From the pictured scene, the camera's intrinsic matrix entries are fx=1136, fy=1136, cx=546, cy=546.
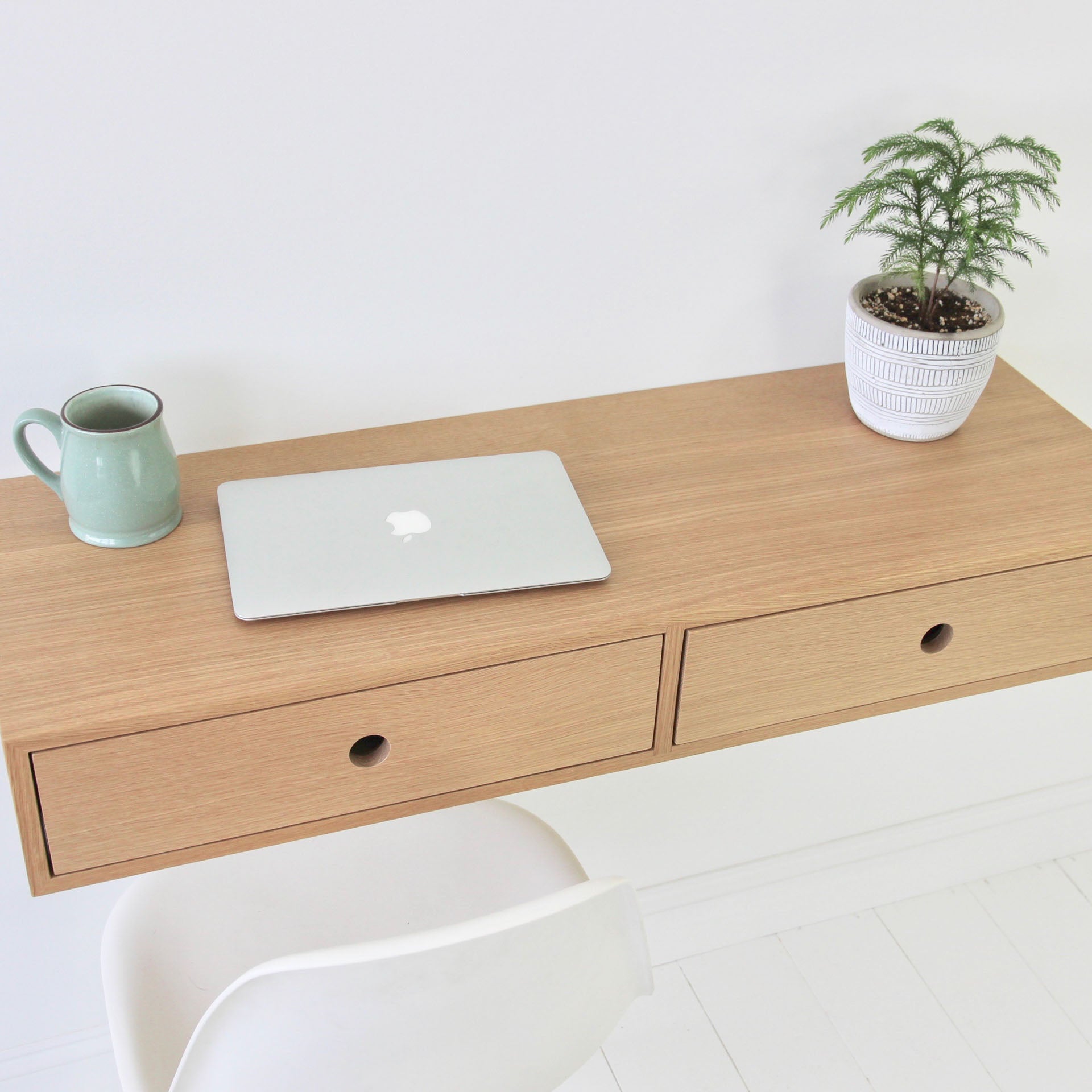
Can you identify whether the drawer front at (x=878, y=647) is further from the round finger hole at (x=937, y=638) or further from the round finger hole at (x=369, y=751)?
the round finger hole at (x=369, y=751)

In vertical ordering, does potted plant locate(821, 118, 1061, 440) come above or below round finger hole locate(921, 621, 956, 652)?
above

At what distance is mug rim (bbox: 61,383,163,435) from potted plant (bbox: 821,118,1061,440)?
67 centimetres

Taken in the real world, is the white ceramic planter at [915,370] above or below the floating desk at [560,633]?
above

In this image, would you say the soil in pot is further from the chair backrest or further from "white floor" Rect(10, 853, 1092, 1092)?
"white floor" Rect(10, 853, 1092, 1092)

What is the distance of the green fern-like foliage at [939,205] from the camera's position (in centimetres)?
108

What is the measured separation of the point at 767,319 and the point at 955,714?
75 cm

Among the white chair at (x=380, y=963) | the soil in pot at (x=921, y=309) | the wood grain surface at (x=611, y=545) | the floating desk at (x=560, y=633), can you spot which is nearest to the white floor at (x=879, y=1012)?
the white chair at (x=380, y=963)

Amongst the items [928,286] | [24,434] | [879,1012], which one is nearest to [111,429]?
[24,434]

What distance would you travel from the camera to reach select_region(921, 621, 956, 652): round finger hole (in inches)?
42.4

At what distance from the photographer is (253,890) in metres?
1.13

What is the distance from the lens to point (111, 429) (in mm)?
1004

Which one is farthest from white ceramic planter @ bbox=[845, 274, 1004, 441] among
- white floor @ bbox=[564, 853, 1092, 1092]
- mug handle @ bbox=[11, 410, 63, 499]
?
white floor @ bbox=[564, 853, 1092, 1092]

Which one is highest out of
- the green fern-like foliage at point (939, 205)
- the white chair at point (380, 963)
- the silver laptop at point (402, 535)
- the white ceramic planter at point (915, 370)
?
the green fern-like foliage at point (939, 205)

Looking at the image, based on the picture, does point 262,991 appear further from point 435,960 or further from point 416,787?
point 416,787
